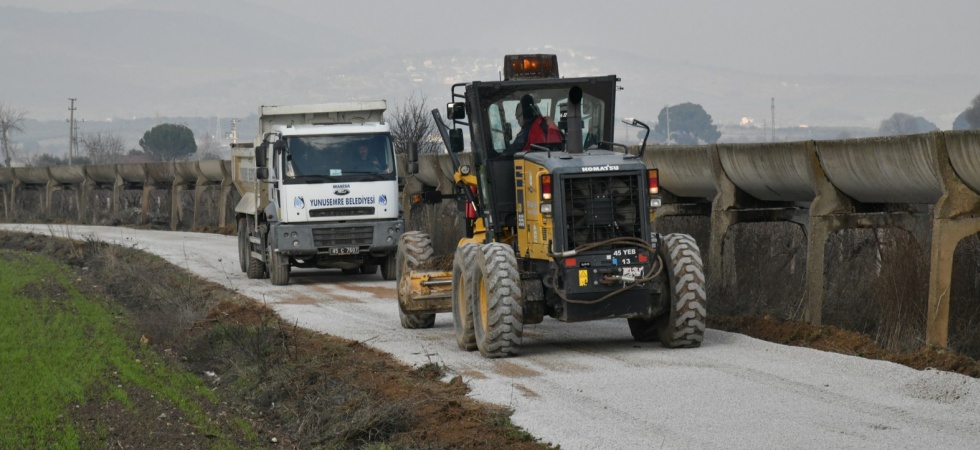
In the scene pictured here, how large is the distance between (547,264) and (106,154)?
166 metres

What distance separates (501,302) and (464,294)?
3.89ft

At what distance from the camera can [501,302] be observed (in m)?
12.6

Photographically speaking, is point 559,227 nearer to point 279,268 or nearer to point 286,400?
point 286,400

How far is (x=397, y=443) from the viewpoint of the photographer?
9.26 metres

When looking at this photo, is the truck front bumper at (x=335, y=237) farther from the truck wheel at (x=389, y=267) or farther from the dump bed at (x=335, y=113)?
the dump bed at (x=335, y=113)

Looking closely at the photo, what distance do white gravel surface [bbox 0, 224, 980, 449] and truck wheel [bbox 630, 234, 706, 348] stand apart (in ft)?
0.55

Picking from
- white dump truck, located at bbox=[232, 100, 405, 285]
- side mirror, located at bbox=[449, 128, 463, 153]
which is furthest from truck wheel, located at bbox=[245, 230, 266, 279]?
side mirror, located at bbox=[449, 128, 463, 153]

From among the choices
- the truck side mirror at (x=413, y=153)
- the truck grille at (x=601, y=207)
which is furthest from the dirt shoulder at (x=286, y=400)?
the truck side mirror at (x=413, y=153)

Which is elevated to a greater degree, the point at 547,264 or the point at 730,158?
the point at 730,158

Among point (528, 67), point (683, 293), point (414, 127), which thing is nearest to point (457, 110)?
point (528, 67)

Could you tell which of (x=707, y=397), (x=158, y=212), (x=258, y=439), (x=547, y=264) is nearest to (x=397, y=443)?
(x=258, y=439)

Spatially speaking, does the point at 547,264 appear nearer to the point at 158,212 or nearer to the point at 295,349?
the point at 295,349

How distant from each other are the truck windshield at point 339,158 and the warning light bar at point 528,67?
8.73 m

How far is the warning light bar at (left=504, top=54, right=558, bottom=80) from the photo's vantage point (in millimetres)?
14070
